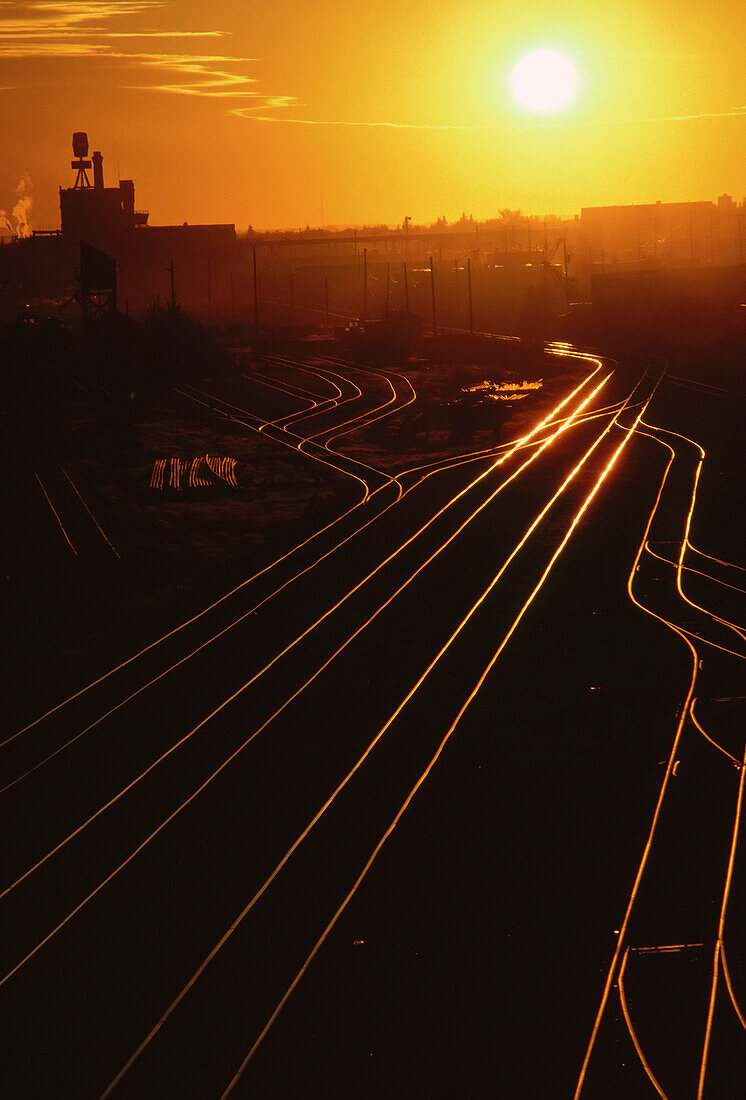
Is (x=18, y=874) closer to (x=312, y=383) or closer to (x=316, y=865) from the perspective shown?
(x=316, y=865)

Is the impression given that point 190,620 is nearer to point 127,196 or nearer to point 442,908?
A: point 442,908

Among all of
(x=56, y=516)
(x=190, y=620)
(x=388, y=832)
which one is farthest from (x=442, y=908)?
(x=56, y=516)

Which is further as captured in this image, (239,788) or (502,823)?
(239,788)

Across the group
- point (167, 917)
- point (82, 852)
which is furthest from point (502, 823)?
point (82, 852)

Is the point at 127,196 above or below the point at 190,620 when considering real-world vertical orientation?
above

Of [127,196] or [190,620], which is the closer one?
[190,620]

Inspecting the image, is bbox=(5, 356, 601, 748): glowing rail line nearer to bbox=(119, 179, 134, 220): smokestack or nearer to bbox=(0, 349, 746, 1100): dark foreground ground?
bbox=(0, 349, 746, 1100): dark foreground ground

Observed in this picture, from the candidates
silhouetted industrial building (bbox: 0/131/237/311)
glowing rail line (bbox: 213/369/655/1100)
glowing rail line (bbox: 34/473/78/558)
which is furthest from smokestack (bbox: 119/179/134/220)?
glowing rail line (bbox: 213/369/655/1100)

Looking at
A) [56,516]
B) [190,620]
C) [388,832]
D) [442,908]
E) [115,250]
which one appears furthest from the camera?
[115,250]

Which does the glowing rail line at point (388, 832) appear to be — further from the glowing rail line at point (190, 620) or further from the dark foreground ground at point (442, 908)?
the glowing rail line at point (190, 620)

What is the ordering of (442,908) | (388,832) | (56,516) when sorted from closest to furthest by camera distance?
(442,908) → (388,832) → (56,516)

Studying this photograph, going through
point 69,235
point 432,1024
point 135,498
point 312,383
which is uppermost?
point 69,235
